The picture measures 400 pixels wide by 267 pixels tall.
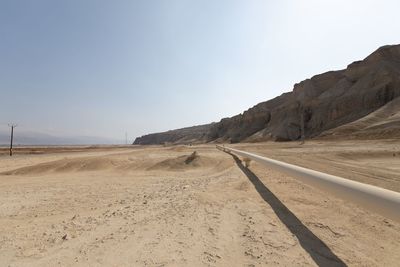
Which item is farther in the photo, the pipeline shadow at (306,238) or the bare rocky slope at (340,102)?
the bare rocky slope at (340,102)

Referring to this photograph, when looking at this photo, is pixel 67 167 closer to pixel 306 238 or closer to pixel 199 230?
pixel 199 230

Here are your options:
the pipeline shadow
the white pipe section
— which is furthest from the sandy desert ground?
the white pipe section

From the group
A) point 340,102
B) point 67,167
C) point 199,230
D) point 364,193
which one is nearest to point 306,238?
point 364,193

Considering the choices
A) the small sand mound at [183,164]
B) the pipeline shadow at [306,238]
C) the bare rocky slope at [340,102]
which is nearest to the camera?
the pipeline shadow at [306,238]

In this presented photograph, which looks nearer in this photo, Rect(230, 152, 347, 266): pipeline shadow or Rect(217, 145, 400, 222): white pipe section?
Rect(230, 152, 347, 266): pipeline shadow

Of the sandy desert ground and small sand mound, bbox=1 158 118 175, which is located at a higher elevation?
small sand mound, bbox=1 158 118 175

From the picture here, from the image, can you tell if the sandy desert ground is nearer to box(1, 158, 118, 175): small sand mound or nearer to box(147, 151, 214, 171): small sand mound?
box(147, 151, 214, 171): small sand mound

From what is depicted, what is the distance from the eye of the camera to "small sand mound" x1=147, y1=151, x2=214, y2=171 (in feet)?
54.1

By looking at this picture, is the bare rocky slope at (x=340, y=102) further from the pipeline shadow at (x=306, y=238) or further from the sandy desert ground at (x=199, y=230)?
the pipeline shadow at (x=306, y=238)

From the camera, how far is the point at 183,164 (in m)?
16.8

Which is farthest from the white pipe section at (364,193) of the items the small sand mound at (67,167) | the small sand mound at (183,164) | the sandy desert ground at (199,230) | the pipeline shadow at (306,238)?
the small sand mound at (67,167)

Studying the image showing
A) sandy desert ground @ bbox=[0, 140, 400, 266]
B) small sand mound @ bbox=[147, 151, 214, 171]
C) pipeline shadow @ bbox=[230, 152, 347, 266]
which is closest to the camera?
pipeline shadow @ bbox=[230, 152, 347, 266]

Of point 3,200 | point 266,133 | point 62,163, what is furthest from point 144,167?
point 266,133

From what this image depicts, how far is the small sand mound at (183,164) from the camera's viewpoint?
16.5m
